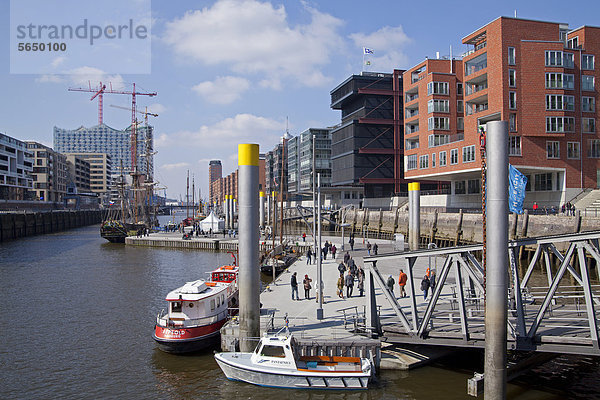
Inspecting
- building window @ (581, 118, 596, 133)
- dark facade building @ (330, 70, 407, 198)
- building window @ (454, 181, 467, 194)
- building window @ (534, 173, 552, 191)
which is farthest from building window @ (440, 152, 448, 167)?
dark facade building @ (330, 70, 407, 198)

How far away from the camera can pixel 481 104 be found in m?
59.9

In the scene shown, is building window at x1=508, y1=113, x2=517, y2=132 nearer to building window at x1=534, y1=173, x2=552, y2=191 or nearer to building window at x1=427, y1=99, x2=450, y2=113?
building window at x1=534, y1=173, x2=552, y2=191

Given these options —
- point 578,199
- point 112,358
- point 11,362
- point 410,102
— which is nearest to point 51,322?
point 11,362

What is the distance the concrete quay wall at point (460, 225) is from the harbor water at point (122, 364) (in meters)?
25.3

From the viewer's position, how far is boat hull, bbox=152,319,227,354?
20.9m

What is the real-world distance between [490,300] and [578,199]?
4389 centimetres

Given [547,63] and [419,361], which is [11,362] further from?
[547,63]

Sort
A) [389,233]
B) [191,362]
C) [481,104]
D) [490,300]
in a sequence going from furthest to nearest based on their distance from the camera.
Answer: [389,233] → [481,104] → [191,362] → [490,300]

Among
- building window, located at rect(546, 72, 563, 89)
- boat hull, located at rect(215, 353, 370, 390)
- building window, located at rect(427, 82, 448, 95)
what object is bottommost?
boat hull, located at rect(215, 353, 370, 390)

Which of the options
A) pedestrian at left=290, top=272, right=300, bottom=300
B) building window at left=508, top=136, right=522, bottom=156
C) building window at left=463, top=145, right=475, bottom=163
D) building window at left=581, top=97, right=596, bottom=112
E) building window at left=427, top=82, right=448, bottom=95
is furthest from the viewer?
building window at left=427, top=82, right=448, bottom=95

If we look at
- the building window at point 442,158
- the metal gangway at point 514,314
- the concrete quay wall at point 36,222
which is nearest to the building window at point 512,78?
the building window at point 442,158

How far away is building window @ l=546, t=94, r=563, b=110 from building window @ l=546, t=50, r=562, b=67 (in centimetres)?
341

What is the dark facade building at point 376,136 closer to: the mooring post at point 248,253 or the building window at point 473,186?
the building window at point 473,186

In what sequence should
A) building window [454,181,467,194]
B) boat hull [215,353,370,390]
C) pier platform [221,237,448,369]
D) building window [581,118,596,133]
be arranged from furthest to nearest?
building window [454,181,467,194], building window [581,118,596,133], pier platform [221,237,448,369], boat hull [215,353,370,390]
